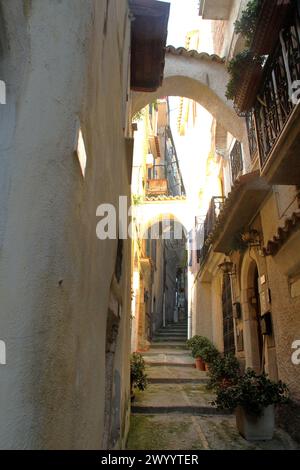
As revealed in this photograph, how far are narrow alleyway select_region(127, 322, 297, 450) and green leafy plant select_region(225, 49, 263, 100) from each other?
204 inches

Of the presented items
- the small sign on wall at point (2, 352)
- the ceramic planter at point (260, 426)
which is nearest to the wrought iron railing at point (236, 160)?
the ceramic planter at point (260, 426)

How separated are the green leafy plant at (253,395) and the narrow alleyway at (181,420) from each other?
0.47 metres

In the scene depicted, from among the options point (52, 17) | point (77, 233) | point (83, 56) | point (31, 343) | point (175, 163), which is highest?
point (175, 163)

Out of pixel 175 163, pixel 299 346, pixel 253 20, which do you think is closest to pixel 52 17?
pixel 253 20

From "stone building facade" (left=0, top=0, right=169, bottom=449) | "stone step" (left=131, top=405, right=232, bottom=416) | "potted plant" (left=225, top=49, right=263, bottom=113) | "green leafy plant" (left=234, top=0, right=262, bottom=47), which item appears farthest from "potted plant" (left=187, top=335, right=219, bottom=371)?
"stone building facade" (left=0, top=0, right=169, bottom=449)

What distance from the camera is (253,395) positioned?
489cm

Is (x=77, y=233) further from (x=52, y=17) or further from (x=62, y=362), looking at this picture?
(x=52, y=17)

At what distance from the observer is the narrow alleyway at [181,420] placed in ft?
16.0

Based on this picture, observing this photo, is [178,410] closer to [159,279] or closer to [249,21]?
[249,21]

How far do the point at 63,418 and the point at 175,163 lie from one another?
37759 mm

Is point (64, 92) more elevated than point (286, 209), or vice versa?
point (286, 209)

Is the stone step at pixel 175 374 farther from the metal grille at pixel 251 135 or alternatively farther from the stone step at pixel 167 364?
the metal grille at pixel 251 135

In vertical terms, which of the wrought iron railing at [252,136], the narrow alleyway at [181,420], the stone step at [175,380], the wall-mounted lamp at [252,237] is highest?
the wrought iron railing at [252,136]

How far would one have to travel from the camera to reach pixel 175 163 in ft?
126
